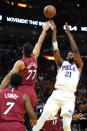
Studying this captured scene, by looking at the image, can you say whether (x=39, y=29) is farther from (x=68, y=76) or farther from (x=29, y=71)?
(x=29, y=71)

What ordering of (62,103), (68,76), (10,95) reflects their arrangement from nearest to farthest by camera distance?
(10,95), (62,103), (68,76)

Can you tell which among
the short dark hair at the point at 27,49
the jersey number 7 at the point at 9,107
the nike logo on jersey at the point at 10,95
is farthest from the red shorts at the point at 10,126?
the short dark hair at the point at 27,49

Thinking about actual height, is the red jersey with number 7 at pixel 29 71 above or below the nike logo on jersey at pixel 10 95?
above

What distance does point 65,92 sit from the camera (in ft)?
17.5

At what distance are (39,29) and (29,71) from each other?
12.9 meters

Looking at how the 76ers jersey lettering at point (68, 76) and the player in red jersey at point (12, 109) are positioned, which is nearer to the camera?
the player in red jersey at point (12, 109)

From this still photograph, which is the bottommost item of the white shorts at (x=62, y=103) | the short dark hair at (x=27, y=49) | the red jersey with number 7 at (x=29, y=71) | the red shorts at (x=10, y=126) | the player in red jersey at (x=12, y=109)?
the white shorts at (x=62, y=103)

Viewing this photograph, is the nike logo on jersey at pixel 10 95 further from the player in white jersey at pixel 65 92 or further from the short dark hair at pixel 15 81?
the player in white jersey at pixel 65 92

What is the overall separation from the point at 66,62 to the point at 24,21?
11696 mm

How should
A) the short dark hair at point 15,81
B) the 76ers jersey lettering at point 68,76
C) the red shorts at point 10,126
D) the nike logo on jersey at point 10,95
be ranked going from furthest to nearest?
the 76ers jersey lettering at point 68,76 → the short dark hair at point 15,81 → the nike logo on jersey at point 10,95 → the red shorts at point 10,126

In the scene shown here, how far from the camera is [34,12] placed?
17609 millimetres

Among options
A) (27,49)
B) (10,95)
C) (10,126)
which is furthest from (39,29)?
(10,126)

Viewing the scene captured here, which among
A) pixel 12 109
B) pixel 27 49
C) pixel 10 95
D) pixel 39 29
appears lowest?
pixel 12 109

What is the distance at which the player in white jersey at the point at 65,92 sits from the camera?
17.0ft
